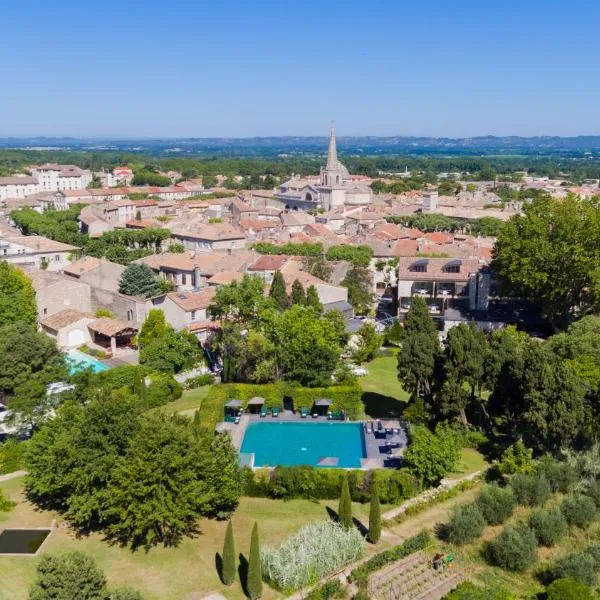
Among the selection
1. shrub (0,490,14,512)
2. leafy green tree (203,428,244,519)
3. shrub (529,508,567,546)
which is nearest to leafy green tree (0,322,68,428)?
shrub (0,490,14,512)

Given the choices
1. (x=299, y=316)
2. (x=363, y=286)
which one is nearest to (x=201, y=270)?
(x=363, y=286)

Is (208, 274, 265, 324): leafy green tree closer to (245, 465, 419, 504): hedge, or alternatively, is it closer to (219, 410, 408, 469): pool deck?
(219, 410, 408, 469): pool deck

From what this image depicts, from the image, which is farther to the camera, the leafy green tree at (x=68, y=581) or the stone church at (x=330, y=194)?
the stone church at (x=330, y=194)

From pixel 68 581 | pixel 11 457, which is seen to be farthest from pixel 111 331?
pixel 68 581

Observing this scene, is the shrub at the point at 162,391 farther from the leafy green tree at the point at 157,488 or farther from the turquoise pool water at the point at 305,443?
the leafy green tree at the point at 157,488

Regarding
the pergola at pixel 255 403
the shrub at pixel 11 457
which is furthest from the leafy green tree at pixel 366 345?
the shrub at pixel 11 457
